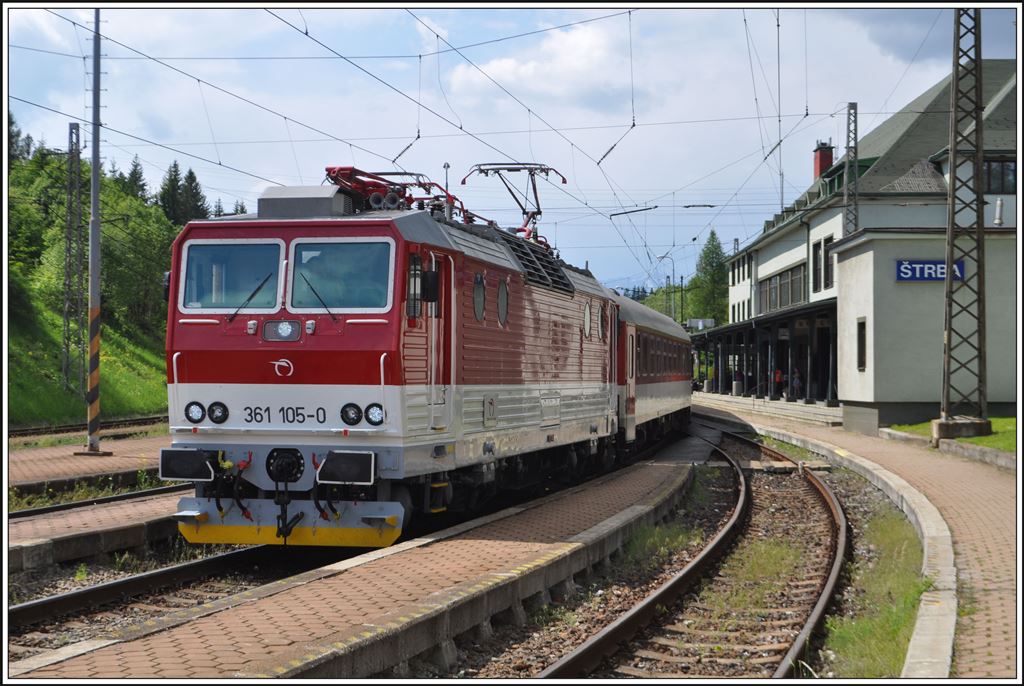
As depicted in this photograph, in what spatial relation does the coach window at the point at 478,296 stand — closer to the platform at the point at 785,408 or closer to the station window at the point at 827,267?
the platform at the point at 785,408

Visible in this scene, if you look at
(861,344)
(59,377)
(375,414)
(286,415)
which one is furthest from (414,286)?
(59,377)

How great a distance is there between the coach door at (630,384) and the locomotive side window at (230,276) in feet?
37.0

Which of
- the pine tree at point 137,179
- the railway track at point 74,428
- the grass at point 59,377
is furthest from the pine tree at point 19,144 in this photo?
the railway track at point 74,428

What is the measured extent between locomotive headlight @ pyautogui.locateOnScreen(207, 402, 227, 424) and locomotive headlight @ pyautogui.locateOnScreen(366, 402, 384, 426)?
1.50 metres

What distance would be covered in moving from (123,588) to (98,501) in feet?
16.2

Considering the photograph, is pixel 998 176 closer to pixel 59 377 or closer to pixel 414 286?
pixel 59 377

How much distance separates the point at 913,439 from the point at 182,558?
19008mm

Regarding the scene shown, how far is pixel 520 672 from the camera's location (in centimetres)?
725

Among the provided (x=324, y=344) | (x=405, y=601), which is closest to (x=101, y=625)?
(x=405, y=601)

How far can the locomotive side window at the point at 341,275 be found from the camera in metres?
9.98

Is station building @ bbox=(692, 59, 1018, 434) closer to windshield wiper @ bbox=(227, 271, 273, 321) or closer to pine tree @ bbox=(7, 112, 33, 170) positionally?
windshield wiper @ bbox=(227, 271, 273, 321)

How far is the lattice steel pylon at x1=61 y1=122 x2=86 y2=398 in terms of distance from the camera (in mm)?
28422

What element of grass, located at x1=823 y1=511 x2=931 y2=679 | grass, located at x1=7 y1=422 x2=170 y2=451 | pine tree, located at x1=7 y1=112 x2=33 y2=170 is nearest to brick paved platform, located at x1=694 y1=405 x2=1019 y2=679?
grass, located at x1=823 y1=511 x2=931 y2=679

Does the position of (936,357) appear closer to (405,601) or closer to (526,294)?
(526,294)
